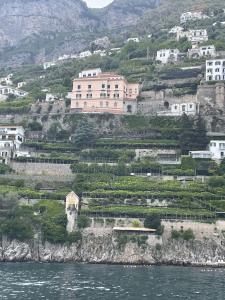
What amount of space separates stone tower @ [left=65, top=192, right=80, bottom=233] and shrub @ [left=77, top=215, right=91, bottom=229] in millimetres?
675

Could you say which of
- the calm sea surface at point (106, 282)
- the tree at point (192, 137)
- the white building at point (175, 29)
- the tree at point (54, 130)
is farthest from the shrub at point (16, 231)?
the white building at point (175, 29)

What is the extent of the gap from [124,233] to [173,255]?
5576 millimetres

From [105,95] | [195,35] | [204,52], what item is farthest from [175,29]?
[105,95]

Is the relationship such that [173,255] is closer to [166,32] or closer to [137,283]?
[137,283]

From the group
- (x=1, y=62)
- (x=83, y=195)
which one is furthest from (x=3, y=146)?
(x=1, y=62)

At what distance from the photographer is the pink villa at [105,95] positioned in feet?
309

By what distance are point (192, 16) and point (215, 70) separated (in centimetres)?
4984

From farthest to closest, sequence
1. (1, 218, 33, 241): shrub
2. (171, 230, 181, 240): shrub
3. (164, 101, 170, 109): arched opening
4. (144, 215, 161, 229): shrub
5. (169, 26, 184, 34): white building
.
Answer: (169, 26, 184, 34): white building < (164, 101, 170, 109): arched opening < (144, 215, 161, 229): shrub < (171, 230, 181, 240): shrub < (1, 218, 33, 241): shrub

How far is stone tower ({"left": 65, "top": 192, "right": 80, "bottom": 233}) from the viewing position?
66.2 meters

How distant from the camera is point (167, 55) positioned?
112 meters

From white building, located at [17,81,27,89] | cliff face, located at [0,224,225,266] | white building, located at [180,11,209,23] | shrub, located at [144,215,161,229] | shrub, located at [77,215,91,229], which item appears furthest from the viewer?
white building, located at [180,11,209,23]

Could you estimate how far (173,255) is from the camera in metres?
62.8

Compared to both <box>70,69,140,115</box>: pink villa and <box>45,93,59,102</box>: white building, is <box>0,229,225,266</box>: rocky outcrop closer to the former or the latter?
<box>70,69,140,115</box>: pink villa

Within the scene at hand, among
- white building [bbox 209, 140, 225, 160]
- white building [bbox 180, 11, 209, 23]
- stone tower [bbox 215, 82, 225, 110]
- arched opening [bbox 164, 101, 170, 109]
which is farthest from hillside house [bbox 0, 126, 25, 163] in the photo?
white building [bbox 180, 11, 209, 23]
